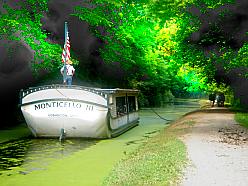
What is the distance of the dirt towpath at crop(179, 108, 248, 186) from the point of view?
8.82 m

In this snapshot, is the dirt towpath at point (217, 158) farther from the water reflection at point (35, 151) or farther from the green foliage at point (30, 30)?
the green foliage at point (30, 30)

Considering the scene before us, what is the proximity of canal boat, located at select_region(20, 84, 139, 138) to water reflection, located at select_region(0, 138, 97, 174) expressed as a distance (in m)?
0.54

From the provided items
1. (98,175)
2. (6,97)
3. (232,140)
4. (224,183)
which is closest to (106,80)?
(6,97)

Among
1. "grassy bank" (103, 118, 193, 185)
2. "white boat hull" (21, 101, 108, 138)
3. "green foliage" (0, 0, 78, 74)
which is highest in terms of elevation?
"green foliage" (0, 0, 78, 74)

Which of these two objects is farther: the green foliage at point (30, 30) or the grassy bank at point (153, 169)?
the green foliage at point (30, 30)

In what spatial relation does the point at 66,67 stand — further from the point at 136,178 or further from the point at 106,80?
the point at 106,80

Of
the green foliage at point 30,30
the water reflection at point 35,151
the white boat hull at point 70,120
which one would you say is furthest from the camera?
the green foliage at point 30,30

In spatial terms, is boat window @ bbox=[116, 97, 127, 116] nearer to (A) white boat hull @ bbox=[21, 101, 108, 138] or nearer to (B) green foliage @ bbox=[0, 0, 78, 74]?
(A) white boat hull @ bbox=[21, 101, 108, 138]

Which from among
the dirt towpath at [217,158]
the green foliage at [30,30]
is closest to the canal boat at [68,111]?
the green foliage at [30,30]

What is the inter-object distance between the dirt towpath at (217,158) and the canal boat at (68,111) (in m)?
4.65

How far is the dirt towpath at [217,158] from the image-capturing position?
8824 millimetres

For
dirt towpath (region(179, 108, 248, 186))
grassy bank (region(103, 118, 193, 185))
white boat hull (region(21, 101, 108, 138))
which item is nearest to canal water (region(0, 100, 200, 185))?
white boat hull (region(21, 101, 108, 138))

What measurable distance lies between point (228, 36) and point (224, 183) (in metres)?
22.5

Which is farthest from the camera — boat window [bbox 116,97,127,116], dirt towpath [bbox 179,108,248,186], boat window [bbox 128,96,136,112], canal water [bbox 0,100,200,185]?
boat window [bbox 128,96,136,112]
